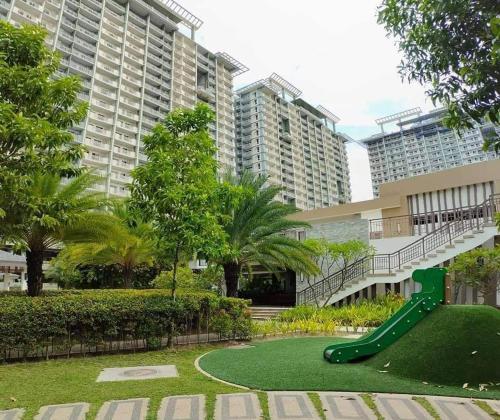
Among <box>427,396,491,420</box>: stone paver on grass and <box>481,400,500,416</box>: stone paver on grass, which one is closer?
<box>427,396,491,420</box>: stone paver on grass

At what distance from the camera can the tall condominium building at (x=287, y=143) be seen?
3804 inches

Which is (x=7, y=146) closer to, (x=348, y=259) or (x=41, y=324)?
(x=41, y=324)

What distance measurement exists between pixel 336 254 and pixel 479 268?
6.84 m

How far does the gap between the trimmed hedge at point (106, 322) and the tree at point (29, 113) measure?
6.22 feet

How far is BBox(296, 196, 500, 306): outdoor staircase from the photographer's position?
16.0 m

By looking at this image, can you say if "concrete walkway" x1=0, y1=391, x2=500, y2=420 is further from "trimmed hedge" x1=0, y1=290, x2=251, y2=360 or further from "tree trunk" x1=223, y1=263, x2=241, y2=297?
"tree trunk" x1=223, y1=263, x2=241, y2=297

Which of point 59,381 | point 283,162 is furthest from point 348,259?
point 283,162

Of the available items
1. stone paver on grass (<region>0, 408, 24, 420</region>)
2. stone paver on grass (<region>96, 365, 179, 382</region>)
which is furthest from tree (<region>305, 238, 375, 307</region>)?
stone paver on grass (<region>0, 408, 24, 420</region>)

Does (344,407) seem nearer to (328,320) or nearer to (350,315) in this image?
(328,320)

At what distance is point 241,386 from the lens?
528 centimetres

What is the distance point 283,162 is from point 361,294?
82.0 meters

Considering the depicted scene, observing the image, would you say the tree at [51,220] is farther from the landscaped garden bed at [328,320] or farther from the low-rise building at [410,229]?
the low-rise building at [410,229]

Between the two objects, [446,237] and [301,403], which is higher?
[446,237]

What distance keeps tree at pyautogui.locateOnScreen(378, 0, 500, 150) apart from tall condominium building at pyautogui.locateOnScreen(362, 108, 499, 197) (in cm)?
9805
